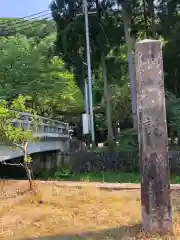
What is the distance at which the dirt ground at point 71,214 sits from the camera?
5505 mm

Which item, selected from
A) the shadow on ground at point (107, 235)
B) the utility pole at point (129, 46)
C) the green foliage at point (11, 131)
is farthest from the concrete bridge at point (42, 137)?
the shadow on ground at point (107, 235)

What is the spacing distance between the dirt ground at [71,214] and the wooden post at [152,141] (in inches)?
11.2

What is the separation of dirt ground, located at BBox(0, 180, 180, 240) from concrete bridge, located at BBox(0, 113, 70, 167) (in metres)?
3.71

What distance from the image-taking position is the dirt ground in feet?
18.1

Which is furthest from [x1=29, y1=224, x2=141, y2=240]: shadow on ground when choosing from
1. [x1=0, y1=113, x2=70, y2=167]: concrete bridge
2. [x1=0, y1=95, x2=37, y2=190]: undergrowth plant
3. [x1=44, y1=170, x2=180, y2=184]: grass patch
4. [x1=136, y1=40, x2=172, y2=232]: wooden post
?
[x1=44, y1=170, x2=180, y2=184]: grass patch

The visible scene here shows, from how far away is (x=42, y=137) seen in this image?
59.9ft

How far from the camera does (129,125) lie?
123 feet

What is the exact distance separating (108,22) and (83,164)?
896 cm

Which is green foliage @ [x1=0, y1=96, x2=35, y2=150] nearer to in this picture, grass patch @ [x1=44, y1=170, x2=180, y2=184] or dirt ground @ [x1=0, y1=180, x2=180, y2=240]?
dirt ground @ [x1=0, y1=180, x2=180, y2=240]

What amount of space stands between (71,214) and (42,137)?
39.2ft

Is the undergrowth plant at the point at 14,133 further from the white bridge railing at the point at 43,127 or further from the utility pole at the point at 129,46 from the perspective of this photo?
the utility pole at the point at 129,46

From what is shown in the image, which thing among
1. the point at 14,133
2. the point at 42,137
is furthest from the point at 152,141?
the point at 42,137

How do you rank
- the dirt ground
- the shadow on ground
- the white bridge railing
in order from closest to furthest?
the shadow on ground
the dirt ground
the white bridge railing

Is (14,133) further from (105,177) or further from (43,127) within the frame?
(43,127)
